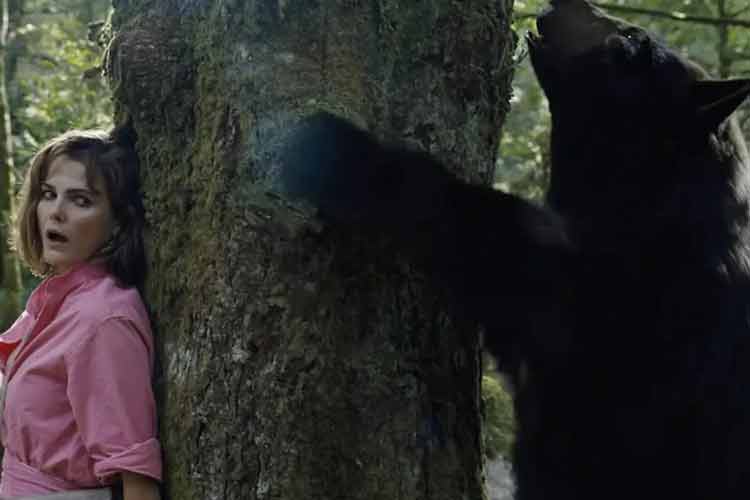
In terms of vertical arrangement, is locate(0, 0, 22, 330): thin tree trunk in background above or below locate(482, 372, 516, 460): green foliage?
above

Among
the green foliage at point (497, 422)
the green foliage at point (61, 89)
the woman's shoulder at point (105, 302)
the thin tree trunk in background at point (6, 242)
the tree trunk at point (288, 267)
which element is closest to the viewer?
the tree trunk at point (288, 267)

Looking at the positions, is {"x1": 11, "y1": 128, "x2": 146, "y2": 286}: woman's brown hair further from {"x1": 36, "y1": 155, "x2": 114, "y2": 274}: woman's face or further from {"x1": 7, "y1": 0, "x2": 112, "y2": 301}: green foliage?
{"x1": 7, "y1": 0, "x2": 112, "y2": 301}: green foliage

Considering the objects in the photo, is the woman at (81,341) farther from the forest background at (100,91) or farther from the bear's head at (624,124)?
the forest background at (100,91)

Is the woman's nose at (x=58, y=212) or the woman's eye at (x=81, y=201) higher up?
the woman's eye at (x=81, y=201)

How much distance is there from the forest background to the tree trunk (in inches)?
120

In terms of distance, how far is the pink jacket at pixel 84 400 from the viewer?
8.41ft

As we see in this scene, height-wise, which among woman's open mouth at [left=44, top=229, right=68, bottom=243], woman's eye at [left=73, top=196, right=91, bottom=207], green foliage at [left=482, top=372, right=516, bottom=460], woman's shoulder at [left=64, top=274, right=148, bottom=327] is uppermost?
woman's eye at [left=73, top=196, right=91, bottom=207]

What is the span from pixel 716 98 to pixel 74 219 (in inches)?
84.2

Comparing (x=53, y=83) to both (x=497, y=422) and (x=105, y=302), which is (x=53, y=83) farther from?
(x=105, y=302)

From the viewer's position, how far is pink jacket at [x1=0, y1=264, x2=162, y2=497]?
8.41 feet

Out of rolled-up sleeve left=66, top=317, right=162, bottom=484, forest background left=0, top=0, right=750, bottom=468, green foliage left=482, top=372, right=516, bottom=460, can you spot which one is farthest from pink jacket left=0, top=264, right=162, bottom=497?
green foliage left=482, top=372, right=516, bottom=460

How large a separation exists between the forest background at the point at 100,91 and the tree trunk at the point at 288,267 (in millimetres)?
3037

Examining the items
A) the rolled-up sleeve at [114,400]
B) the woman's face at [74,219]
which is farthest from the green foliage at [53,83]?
the rolled-up sleeve at [114,400]

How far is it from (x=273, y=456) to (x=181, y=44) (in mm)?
1152
